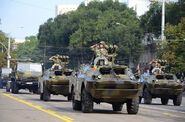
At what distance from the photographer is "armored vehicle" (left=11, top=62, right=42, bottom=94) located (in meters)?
37.7

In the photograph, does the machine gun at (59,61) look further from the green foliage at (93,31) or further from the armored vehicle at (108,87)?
the green foliage at (93,31)

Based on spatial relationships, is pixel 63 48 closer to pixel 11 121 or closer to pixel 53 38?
pixel 53 38

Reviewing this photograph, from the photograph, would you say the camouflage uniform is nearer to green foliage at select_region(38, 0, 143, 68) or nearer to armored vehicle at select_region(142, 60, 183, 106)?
armored vehicle at select_region(142, 60, 183, 106)

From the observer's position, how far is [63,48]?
319ft

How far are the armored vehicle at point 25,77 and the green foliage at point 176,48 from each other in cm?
1626

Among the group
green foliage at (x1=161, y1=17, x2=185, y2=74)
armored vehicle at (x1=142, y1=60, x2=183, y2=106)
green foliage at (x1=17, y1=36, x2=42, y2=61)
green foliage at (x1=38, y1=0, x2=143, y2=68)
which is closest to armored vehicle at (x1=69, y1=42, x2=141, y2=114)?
armored vehicle at (x1=142, y1=60, x2=183, y2=106)

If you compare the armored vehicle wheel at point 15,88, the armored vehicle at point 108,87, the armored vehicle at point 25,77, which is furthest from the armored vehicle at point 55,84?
the armored vehicle wheel at point 15,88

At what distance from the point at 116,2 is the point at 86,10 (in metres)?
5.95

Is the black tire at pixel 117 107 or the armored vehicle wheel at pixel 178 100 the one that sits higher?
the armored vehicle wheel at pixel 178 100

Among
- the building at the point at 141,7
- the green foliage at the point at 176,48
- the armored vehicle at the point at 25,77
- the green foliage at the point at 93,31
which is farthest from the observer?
the building at the point at 141,7

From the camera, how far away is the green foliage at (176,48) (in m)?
51.4

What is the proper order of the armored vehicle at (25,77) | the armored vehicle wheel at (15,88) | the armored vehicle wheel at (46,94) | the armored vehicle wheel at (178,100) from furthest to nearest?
the armored vehicle wheel at (15,88), the armored vehicle at (25,77), the armored vehicle wheel at (46,94), the armored vehicle wheel at (178,100)

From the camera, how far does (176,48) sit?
5169 centimetres

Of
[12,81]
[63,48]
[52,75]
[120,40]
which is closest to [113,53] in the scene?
[52,75]
